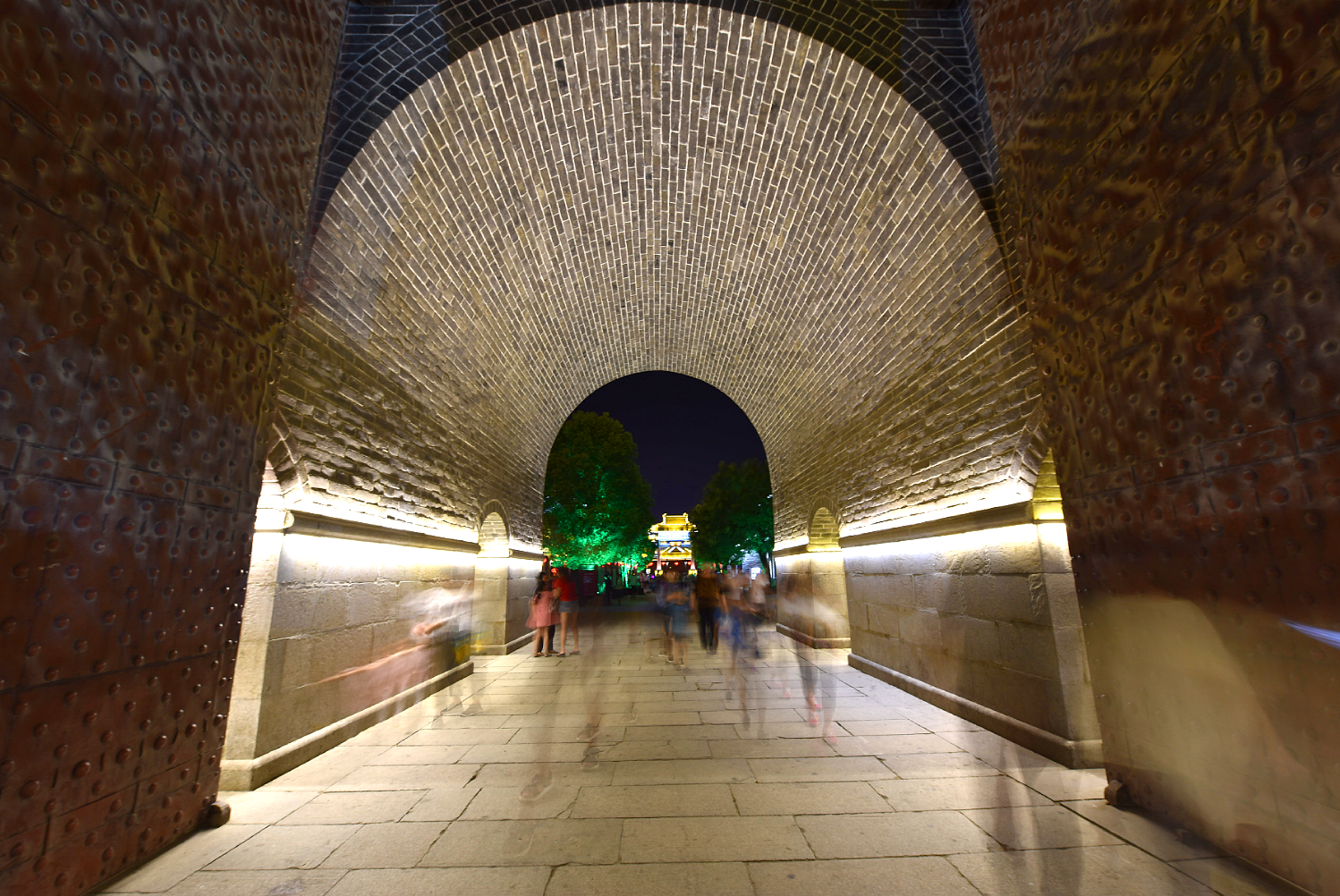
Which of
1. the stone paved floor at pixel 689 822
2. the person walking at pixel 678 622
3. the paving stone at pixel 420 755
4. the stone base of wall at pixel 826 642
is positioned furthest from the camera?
the stone base of wall at pixel 826 642

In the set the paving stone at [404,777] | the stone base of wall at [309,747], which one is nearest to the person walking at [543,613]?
the stone base of wall at [309,747]

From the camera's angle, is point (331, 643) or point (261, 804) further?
point (331, 643)

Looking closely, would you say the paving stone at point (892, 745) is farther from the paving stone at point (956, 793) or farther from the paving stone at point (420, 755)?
the paving stone at point (420, 755)

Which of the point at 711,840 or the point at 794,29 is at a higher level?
the point at 794,29

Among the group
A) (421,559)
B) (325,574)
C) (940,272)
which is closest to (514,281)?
(421,559)

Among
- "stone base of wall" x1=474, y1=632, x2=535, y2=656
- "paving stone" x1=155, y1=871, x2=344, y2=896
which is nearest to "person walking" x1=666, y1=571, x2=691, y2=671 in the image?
"stone base of wall" x1=474, y1=632, x2=535, y2=656

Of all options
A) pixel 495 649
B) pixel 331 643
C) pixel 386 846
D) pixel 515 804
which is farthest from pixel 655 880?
pixel 495 649

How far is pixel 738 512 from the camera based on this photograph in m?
37.5

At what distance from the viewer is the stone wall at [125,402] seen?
83.0 inches

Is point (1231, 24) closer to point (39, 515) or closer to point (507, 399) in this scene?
point (39, 515)

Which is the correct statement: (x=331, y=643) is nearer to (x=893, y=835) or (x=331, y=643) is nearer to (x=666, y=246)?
(x=893, y=835)

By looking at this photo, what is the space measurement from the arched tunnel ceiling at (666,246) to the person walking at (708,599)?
2331 mm

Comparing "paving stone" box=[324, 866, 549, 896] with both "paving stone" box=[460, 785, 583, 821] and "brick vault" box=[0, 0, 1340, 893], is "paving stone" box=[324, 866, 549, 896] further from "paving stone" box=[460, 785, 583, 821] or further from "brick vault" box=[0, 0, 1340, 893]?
"brick vault" box=[0, 0, 1340, 893]

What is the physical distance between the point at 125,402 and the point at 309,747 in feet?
10.4
